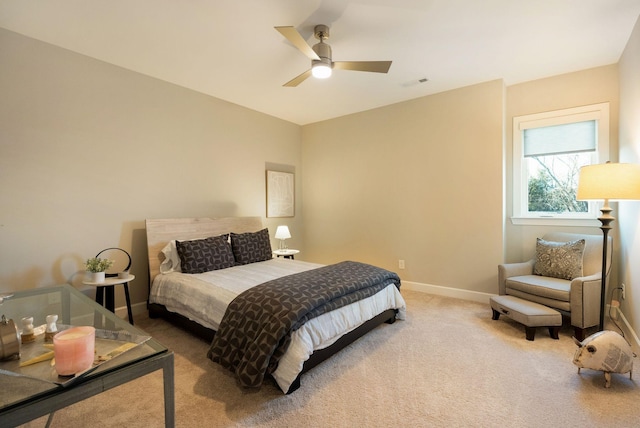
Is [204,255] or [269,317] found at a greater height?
[204,255]

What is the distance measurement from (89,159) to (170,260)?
1322 mm

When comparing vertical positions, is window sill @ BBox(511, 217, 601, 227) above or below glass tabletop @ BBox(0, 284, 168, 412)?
above

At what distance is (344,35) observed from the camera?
2588 mm

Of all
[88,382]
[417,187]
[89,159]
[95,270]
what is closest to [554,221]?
[417,187]

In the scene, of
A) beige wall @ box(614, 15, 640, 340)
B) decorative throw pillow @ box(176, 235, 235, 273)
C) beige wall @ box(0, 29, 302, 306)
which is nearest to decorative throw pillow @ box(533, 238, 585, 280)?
beige wall @ box(614, 15, 640, 340)

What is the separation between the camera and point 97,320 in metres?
1.54

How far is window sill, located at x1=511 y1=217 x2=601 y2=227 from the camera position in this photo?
330cm

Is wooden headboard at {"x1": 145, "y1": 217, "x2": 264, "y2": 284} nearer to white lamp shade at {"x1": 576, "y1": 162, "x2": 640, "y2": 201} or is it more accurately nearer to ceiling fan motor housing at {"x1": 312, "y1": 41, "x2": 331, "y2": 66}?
ceiling fan motor housing at {"x1": 312, "y1": 41, "x2": 331, "y2": 66}

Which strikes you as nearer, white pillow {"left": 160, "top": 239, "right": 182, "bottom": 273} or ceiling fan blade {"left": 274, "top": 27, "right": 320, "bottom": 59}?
ceiling fan blade {"left": 274, "top": 27, "right": 320, "bottom": 59}

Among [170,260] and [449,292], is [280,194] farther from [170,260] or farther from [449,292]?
[449,292]

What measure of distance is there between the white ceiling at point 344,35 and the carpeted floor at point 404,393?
2.80 m

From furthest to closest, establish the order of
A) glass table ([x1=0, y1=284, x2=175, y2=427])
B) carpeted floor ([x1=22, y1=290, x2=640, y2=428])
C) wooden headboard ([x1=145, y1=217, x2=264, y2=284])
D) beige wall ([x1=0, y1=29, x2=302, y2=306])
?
wooden headboard ([x1=145, y1=217, x2=264, y2=284]) → beige wall ([x1=0, y1=29, x2=302, y2=306]) → carpeted floor ([x1=22, y1=290, x2=640, y2=428]) → glass table ([x1=0, y1=284, x2=175, y2=427])

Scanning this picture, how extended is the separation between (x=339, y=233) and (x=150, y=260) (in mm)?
2881

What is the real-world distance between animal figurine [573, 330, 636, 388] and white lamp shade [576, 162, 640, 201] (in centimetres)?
105
